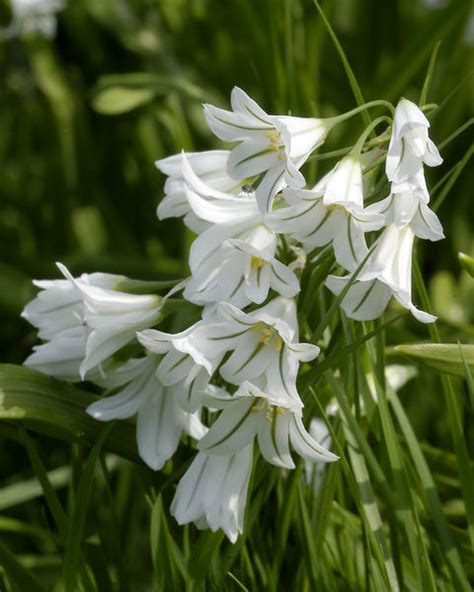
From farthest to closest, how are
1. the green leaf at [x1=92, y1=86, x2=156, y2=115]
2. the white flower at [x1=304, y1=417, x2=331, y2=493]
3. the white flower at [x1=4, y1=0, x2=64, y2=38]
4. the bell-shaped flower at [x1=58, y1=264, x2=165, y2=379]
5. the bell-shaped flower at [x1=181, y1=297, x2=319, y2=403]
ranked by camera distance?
1. the white flower at [x1=4, y1=0, x2=64, y2=38]
2. the green leaf at [x1=92, y1=86, x2=156, y2=115]
3. the white flower at [x1=304, y1=417, x2=331, y2=493]
4. the bell-shaped flower at [x1=58, y1=264, x2=165, y2=379]
5. the bell-shaped flower at [x1=181, y1=297, x2=319, y2=403]

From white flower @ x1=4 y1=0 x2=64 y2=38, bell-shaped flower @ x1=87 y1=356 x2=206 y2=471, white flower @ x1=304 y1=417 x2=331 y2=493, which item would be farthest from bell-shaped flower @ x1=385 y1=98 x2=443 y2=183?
white flower @ x1=4 y1=0 x2=64 y2=38

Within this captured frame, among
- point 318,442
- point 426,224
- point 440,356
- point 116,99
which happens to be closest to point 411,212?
point 426,224

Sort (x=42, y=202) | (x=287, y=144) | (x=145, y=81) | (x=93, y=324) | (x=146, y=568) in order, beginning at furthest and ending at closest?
(x=42, y=202) < (x=145, y=81) < (x=146, y=568) < (x=93, y=324) < (x=287, y=144)

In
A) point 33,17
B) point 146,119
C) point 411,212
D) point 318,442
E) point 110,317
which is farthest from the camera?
point 33,17

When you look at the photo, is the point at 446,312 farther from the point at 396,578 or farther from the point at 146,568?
the point at 396,578

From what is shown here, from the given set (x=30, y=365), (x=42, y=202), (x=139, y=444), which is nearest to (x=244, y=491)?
(x=139, y=444)

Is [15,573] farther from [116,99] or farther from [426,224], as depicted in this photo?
[116,99]

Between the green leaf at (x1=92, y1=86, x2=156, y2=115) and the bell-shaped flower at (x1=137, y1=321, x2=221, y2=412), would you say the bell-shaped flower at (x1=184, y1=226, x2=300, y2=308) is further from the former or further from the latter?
the green leaf at (x1=92, y1=86, x2=156, y2=115)
